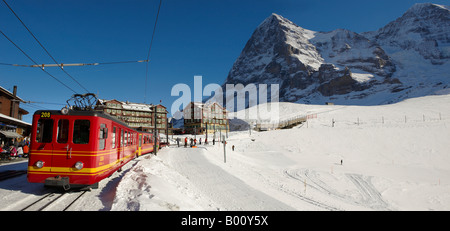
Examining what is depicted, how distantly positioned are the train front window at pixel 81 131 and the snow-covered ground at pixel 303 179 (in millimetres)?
2032

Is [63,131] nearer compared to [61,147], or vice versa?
[61,147]

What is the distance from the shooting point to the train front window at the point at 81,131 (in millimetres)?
8281

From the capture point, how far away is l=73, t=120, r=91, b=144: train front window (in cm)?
828

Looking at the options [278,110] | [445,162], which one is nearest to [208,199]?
[445,162]

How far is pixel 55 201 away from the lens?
7445 mm

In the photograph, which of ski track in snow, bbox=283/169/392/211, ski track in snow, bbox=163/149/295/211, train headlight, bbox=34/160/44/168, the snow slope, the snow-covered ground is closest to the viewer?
train headlight, bbox=34/160/44/168

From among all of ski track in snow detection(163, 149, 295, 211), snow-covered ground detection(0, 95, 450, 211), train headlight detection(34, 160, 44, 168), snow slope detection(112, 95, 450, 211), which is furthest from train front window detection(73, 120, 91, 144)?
ski track in snow detection(163, 149, 295, 211)

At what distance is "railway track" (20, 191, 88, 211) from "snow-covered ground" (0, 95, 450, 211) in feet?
1.19

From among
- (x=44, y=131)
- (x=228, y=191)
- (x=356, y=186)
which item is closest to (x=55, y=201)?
(x=44, y=131)

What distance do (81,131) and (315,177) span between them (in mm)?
18416

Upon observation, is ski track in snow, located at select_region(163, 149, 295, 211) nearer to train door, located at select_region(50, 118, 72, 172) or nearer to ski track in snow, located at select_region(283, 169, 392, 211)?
ski track in snow, located at select_region(283, 169, 392, 211)

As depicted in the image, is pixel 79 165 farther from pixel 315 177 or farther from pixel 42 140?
pixel 315 177

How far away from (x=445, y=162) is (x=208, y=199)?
28.5 m

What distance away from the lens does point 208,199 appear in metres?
11.2
